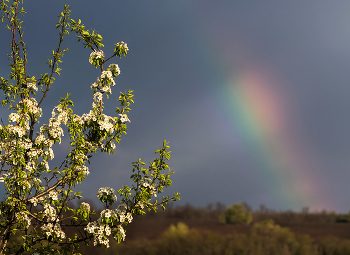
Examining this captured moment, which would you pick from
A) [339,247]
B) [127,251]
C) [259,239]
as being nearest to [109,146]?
[127,251]

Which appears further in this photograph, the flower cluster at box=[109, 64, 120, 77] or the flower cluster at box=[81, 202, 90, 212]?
the flower cluster at box=[109, 64, 120, 77]

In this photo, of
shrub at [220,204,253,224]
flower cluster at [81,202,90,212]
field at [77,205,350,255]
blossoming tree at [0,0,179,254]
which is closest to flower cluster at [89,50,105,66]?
blossoming tree at [0,0,179,254]

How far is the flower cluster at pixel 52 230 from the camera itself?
4.80 m

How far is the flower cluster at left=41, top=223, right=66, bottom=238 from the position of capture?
4805 millimetres

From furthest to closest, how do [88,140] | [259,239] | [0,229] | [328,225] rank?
[328,225] < [259,239] < [88,140] < [0,229]

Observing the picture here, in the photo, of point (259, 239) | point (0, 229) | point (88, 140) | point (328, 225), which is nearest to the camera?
point (0, 229)

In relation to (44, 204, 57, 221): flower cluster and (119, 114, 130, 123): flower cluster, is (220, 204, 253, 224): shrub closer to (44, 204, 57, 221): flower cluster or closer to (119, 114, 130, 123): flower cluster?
(119, 114, 130, 123): flower cluster

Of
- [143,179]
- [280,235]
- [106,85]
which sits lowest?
[280,235]

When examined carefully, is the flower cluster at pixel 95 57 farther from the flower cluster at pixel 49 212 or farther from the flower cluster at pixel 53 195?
the flower cluster at pixel 49 212

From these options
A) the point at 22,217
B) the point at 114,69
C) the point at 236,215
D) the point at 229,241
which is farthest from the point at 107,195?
the point at 236,215

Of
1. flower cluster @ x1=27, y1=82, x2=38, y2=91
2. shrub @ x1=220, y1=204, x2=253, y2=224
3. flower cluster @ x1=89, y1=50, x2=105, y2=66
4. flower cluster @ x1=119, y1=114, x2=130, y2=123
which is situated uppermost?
flower cluster @ x1=89, y1=50, x2=105, y2=66

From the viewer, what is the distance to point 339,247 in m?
7.30

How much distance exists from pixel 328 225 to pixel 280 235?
11.4 feet

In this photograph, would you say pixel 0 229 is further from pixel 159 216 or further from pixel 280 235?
pixel 280 235
